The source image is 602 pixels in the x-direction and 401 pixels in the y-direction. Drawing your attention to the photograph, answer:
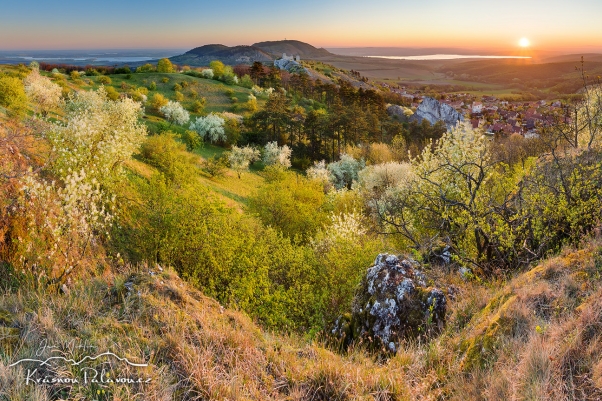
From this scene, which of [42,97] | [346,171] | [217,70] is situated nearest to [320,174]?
[346,171]

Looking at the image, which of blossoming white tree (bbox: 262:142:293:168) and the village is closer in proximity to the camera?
the village

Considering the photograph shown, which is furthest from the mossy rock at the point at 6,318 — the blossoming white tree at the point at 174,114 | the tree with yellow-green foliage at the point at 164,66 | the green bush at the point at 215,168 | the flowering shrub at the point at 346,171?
the tree with yellow-green foliage at the point at 164,66

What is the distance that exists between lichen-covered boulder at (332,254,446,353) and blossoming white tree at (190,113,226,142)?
54.6m

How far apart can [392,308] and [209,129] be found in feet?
187

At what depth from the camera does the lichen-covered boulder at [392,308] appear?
22.9 ft

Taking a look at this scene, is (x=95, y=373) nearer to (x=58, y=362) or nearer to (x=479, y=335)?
(x=58, y=362)

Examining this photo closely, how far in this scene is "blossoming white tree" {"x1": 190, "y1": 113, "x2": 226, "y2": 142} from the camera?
193 feet

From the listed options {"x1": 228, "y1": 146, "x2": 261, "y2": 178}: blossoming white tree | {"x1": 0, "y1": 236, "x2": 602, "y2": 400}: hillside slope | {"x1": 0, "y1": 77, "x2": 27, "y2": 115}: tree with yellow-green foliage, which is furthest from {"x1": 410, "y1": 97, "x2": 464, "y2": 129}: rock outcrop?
{"x1": 0, "y1": 236, "x2": 602, "y2": 400}: hillside slope

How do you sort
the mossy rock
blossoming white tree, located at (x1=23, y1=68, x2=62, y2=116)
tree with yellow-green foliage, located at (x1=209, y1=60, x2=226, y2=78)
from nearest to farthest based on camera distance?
1. the mossy rock
2. blossoming white tree, located at (x1=23, y1=68, x2=62, y2=116)
3. tree with yellow-green foliage, located at (x1=209, y1=60, x2=226, y2=78)

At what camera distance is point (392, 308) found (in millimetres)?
7344

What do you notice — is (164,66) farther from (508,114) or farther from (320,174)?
(508,114)

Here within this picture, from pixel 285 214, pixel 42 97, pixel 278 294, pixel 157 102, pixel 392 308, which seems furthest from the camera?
pixel 157 102

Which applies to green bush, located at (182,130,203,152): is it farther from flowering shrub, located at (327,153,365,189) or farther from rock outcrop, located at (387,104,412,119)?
rock outcrop, located at (387,104,412,119)

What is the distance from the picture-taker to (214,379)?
4035 millimetres
